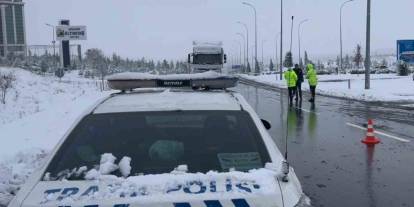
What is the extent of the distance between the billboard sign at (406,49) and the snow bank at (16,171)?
31.1 m

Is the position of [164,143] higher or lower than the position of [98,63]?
lower

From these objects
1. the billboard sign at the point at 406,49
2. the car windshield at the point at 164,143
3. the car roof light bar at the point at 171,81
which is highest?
the billboard sign at the point at 406,49

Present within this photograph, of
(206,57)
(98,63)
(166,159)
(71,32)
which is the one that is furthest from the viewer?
(98,63)

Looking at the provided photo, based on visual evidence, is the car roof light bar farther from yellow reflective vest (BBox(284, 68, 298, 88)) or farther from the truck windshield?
the truck windshield

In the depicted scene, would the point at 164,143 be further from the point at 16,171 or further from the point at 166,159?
the point at 16,171

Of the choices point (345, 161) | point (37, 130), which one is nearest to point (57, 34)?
point (37, 130)

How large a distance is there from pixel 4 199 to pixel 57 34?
6498 cm

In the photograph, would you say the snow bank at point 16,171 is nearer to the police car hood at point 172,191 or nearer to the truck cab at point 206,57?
the police car hood at point 172,191

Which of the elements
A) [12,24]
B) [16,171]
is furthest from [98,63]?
[16,171]

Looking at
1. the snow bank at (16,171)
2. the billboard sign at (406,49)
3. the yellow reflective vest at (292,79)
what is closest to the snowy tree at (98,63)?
the billboard sign at (406,49)

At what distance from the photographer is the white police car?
2.91m

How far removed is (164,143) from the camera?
12.5 ft

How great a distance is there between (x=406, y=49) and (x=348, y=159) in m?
28.9

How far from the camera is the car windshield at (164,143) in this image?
11.6 ft
